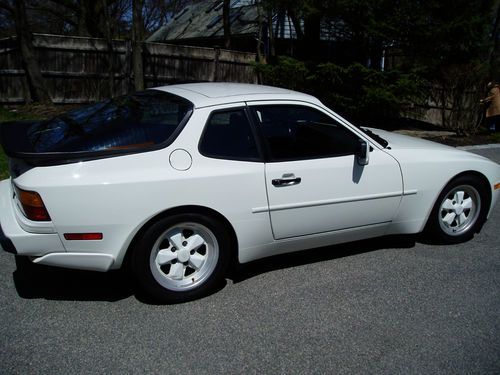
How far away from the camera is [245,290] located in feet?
12.2

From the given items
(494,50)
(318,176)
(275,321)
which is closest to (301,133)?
(318,176)

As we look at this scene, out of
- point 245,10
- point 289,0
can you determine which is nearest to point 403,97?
point 289,0

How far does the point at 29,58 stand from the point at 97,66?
193 centimetres

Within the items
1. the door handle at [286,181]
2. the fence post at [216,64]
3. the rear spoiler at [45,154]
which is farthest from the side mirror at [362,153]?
the fence post at [216,64]

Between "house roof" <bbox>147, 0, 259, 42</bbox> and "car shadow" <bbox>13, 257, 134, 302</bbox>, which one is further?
"house roof" <bbox>147, 0, 259, 42</bbox>

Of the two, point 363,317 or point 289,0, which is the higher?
point 289,0

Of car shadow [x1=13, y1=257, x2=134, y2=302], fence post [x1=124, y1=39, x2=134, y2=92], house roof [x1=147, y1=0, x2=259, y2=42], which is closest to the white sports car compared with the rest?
car shadow [x1=13, y1=257, x2=134, y2=302]

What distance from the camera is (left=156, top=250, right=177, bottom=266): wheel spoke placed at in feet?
11.0

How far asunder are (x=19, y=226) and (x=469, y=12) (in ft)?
35.9

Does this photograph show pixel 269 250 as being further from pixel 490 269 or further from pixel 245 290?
pixel 490 269

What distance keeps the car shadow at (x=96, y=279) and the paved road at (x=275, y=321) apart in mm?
15

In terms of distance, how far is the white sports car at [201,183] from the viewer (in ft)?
10.1

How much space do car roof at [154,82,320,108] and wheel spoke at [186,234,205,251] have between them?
96cm

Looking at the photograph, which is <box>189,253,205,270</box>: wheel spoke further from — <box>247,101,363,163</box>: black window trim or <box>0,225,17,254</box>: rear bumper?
<box>0,225,17,254</box>: rear bumper
